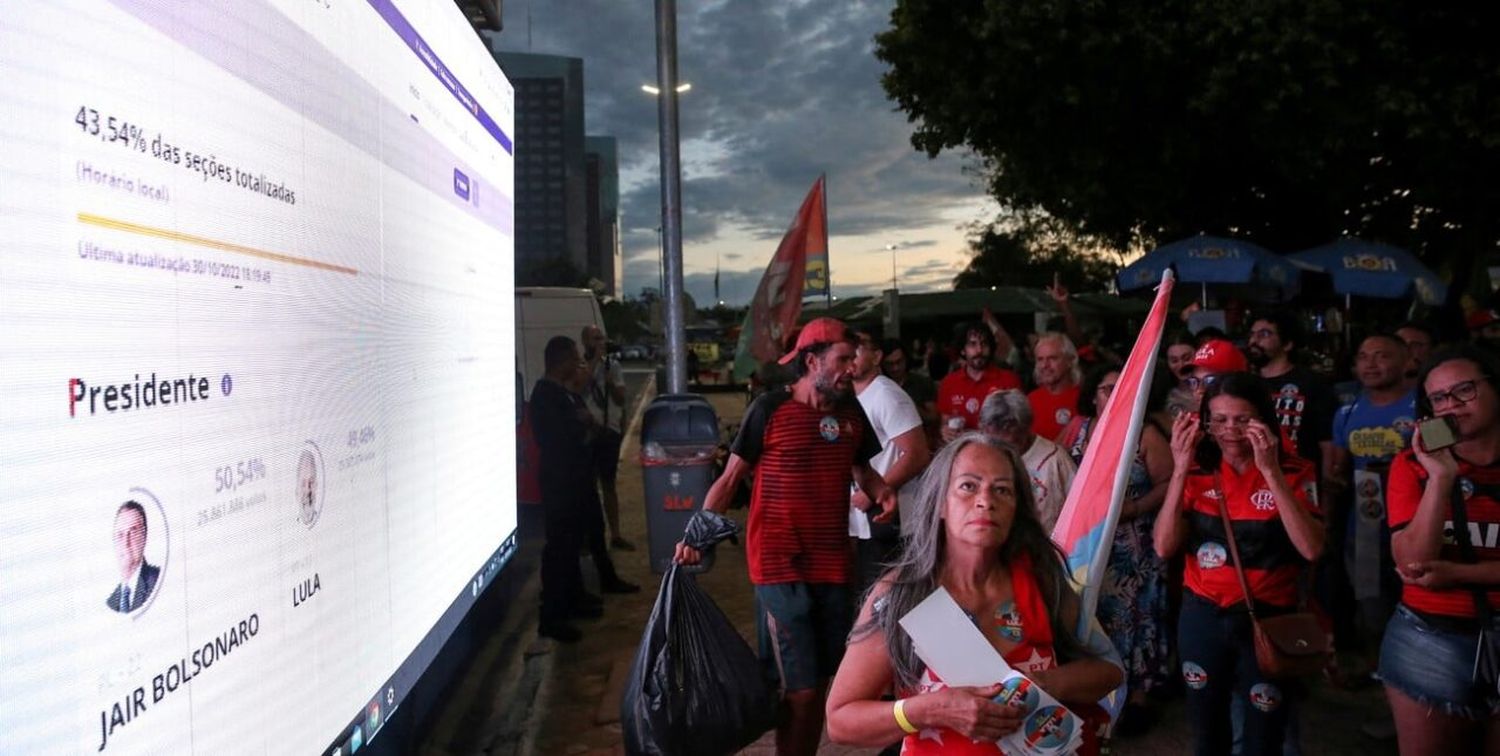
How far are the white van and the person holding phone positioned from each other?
1011 centimetres

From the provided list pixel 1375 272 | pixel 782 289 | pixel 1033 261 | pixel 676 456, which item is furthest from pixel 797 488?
pixel 1033 261

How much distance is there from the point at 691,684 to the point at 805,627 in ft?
2.44

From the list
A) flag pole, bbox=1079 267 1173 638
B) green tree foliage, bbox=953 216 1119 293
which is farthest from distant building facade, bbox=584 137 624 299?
flag pole, bbox=1079 267 1173 638

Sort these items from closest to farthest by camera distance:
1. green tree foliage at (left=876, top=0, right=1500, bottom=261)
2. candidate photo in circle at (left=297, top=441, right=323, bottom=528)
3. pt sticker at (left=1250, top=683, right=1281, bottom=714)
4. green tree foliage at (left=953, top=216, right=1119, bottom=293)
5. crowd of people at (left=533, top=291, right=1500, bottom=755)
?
1. candidate photo in circle at (left=297, top=441, right=323, bottom=528)
2. crowd of people at (left=533, top=291, right=1500, bottom=755)
3. pt sticker at (left=1250, top=683, right=1281, bottom=714)
4. green tree foliage at (left=876, top=0, right=1500, bottom=261)
5. green tree foliage at (left=953, top=216, right=1119, bottom=293)

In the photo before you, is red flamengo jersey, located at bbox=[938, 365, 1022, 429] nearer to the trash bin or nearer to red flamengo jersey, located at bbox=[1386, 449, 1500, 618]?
the trash bin

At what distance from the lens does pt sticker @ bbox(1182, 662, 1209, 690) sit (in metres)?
3.58

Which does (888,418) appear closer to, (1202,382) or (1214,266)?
(1202,382)

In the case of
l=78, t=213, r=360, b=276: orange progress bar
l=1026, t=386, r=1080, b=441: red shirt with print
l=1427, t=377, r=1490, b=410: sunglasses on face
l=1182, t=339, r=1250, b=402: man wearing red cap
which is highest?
l=78, t=213, r=360, b=276: orange progress bar

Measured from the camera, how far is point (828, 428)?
14.2ft

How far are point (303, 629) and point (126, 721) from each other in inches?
24.2

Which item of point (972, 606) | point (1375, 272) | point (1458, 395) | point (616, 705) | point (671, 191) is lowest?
point (616, 705)

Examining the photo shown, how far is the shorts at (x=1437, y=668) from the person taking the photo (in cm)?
302

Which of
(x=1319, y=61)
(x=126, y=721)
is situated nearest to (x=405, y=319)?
(x=126, y=721)

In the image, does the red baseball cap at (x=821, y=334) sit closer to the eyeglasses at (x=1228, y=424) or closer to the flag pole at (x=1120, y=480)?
the eyeglasses at (x=1228, y=424)
